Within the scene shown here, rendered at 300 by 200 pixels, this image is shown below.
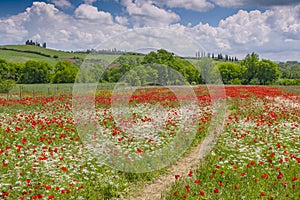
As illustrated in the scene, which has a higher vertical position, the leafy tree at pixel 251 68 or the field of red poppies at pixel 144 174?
the leafy tree at pixel 251 68

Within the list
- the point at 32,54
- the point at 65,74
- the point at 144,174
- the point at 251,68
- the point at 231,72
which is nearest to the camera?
the point at 144,174

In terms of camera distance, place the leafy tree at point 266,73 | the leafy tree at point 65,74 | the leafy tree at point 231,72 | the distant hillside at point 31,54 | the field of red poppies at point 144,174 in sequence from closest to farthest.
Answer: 1. the field of red poppies at point 144,174
2. the leafy tree at point 65,74
3. the leafy tree at point 266,73
4. the leafy tree at point 231,72
5. the distant hillside at point 31,54

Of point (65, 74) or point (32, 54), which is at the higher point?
point (32, 54)

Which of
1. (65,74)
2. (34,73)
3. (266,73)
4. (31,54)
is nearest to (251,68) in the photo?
(266,73)

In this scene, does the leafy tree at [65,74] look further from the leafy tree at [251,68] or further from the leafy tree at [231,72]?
the leafy tree at [251,68]

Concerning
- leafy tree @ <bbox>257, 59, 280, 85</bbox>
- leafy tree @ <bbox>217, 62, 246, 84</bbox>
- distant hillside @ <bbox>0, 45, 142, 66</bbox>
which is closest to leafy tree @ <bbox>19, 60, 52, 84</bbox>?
distant hillside @ <bbox>0, 45, 142, 66</bbox>

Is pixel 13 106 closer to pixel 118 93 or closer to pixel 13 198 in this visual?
pixel 118 93

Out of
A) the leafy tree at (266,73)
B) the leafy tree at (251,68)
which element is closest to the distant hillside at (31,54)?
the leafy tree at (251,68)

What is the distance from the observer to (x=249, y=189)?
643cm

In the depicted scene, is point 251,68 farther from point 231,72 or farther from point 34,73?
point 34,73

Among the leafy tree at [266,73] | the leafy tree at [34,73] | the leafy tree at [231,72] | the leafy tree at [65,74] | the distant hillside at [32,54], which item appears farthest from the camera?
the distant hillside at [32,54]

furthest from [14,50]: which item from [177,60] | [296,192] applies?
[296,192]

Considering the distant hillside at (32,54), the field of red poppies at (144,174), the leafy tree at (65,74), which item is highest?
the distant hillside at (32,54)

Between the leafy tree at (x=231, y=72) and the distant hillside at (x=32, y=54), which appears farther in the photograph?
the distant hillside at (x=32, y=54)
